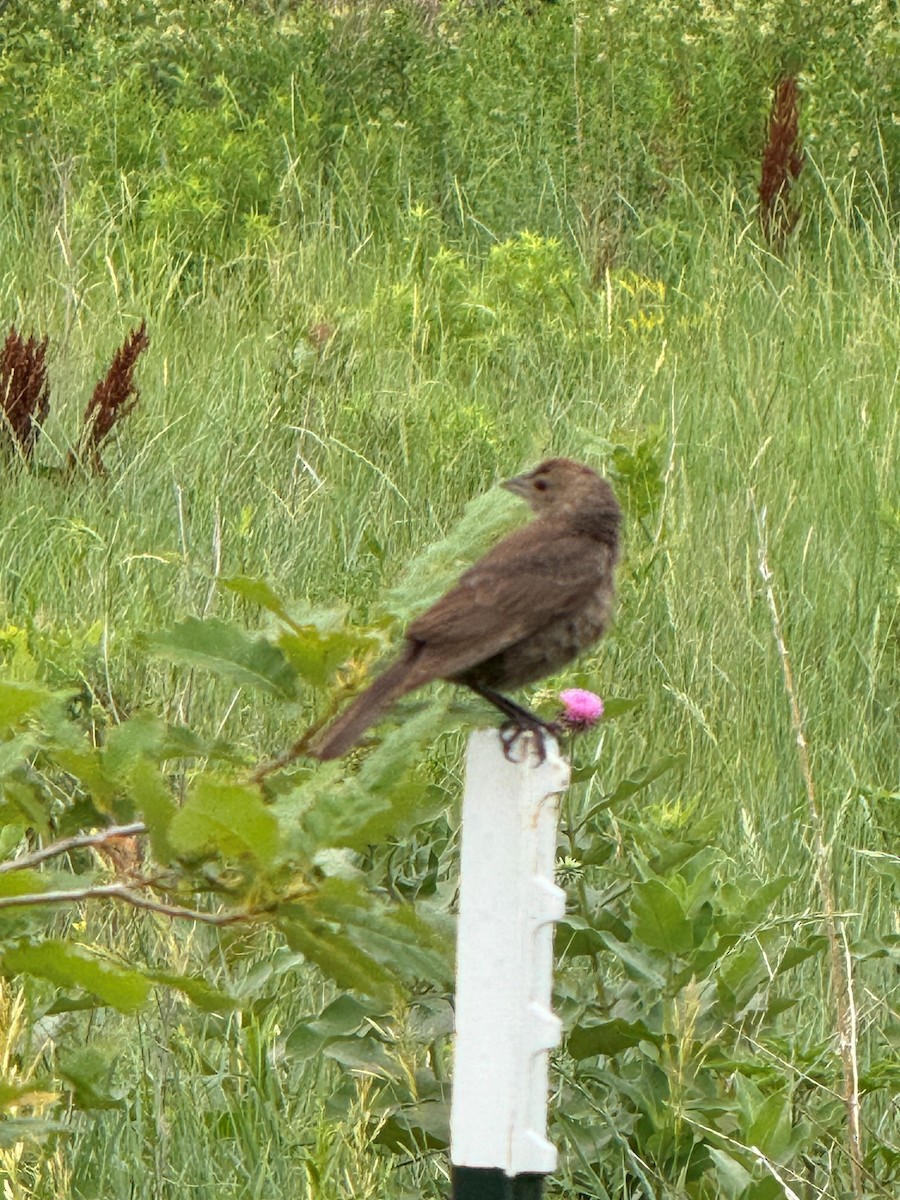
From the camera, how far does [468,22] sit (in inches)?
396

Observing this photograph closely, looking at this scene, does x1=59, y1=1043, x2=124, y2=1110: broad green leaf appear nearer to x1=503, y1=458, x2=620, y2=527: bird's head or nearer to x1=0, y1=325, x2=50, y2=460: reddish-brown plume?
x1=503, y1=458, x2=620, y2=527: bird's head

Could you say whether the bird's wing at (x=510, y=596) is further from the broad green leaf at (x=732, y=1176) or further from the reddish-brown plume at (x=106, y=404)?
the reddish-brown plume at (x=106, y=404)

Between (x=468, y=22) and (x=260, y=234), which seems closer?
(x=260, y=234)

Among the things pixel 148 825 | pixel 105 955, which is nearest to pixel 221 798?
pixel 148 825

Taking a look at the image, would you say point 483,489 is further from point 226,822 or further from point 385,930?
point 226,822

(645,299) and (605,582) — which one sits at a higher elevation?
(605,582)

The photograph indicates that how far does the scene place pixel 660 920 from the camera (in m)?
2.52

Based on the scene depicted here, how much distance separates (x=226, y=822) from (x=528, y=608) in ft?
3.78

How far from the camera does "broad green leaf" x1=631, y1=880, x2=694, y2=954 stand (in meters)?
2.48

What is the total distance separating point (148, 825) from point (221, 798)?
0.15m

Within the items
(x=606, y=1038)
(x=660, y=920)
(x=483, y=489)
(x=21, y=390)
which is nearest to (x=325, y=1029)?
(x=606, y=1038)

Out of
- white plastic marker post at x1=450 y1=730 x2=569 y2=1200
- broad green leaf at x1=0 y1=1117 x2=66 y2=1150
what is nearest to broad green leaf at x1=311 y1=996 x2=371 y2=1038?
broad green leaf at x1=0 y1=1117 x2=66 y2=1150

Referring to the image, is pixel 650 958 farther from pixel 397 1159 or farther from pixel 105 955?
pixel 105 955

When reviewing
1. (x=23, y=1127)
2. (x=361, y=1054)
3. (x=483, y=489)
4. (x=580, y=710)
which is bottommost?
(x=483, y=489)
